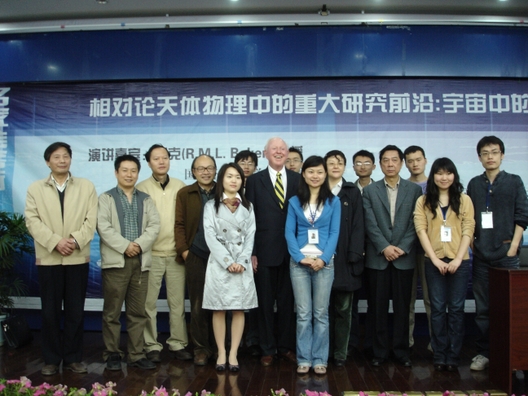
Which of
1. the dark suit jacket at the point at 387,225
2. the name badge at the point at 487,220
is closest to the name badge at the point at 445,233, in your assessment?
the dark suit jacket at the point at 387,225

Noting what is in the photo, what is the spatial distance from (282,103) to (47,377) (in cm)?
329

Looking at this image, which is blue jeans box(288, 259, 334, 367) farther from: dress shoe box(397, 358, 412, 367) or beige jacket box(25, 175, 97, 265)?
beige jacket box(25, 175, 97, 265)

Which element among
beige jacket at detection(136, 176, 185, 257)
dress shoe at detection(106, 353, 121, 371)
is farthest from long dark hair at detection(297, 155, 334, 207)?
dress shoe at detection(106, 353, 121, 371)

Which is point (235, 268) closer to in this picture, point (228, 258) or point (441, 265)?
point (228, 258)

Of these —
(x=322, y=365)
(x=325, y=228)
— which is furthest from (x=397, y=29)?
(x=322, y=365)

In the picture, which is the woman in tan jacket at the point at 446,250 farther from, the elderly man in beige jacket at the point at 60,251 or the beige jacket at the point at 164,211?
the elderly man in beige jacket at the point at 60,251

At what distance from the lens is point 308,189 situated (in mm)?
3471

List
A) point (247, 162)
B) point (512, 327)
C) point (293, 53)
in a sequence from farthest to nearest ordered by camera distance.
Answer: point (293, 53)
point (247, 162)
point (512, 327)

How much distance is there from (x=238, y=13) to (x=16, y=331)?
378 centimetres

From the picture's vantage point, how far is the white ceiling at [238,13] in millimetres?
4609

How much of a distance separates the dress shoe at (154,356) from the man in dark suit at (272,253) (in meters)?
0.84

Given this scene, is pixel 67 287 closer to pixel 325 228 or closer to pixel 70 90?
pixel 325 228

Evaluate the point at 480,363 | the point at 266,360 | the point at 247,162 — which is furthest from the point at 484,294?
the point at 247,162

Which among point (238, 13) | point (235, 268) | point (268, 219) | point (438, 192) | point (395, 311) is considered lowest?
point (395, 311)
